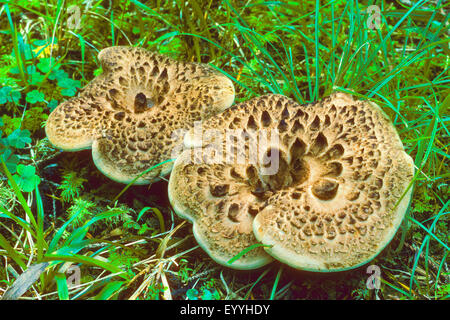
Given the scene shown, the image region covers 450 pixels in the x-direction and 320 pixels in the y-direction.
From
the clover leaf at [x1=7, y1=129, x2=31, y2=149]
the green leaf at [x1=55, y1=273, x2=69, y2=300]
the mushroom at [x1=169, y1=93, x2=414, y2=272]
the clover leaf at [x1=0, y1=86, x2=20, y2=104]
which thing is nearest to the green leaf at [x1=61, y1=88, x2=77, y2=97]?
the clover leaf at [x1=0, y1=86, x2=20, y2=104]

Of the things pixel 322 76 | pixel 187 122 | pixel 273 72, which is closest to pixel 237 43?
pixel 273 72

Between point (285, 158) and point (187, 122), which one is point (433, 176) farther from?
point (187, 122)

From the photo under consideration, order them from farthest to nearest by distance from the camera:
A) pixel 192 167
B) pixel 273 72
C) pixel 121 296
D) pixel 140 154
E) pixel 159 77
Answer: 1. pixel 273 72
2. pixel 159 77
3. pixel 140 154
4. pixel 192 167
5. pixel 121 296

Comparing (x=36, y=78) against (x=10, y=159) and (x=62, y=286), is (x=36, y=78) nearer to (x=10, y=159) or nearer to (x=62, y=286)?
(x=10, y=159)

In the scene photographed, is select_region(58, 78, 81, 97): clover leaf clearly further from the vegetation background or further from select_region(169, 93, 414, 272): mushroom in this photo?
select_region(169, 93, 414, 272): mushroom

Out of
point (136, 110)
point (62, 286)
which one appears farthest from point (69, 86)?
point (62, 286)
